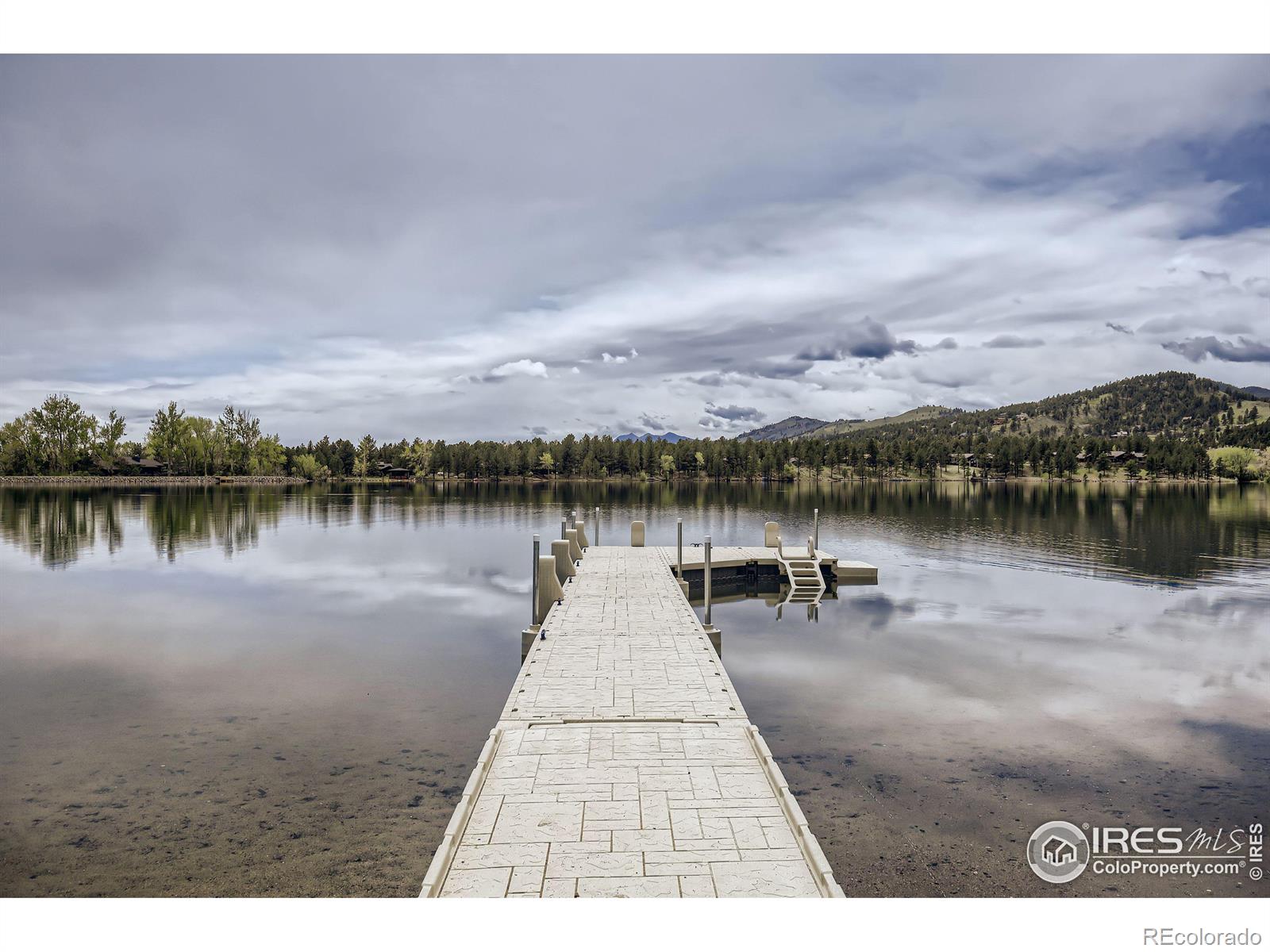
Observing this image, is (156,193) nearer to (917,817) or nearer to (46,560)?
(46,560)

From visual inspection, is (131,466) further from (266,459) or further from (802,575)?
(802,575)

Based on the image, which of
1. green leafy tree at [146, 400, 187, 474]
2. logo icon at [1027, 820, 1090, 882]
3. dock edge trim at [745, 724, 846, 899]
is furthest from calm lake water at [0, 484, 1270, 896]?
green leafy tree at [146, 400, 187, 474]

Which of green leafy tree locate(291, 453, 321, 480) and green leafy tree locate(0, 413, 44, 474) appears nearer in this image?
green leafy tree locate(0, 413, 44, 474)

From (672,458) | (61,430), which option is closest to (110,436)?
(61,430)

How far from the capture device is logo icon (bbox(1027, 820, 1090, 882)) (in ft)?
21.8

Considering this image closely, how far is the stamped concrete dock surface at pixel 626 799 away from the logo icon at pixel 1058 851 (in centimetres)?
272

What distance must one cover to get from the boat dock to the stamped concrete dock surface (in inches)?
0.5

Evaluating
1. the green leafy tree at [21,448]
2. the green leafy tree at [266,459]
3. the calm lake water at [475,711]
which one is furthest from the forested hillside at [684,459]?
the calm lake water at [475,711]

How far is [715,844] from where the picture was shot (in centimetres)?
527

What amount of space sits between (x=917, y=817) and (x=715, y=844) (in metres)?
3.37

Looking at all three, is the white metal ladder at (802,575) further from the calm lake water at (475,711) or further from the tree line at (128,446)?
the tree line at (128,446)

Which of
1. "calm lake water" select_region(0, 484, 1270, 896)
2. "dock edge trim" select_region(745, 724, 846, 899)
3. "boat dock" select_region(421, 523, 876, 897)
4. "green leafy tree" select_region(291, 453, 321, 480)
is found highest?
"green leafy tree" select_region(291, 453, 321, 480)

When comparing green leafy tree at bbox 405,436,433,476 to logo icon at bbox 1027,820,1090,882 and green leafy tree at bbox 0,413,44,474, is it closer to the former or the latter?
green leafy tree at bbox 0,413,44,474

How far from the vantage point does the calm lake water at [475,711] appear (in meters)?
6.98
